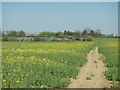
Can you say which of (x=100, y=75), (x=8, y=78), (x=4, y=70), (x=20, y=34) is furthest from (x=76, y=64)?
(x=20, y=34)

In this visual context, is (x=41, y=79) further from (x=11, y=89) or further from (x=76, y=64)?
(x=76, y=64)

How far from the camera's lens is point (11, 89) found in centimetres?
782

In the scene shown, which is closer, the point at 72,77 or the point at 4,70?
the point at 4,70

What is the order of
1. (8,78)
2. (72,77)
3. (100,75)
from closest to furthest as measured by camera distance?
1. (8,78)
2. (72,77)
3. (100,75)

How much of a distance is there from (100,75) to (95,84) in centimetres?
228

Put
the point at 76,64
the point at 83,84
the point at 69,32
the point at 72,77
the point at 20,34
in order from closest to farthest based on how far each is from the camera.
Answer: the point at 83,84 → the point at 72,77 → the point at 76,64 → the point at 20,34 → the point at 69,32

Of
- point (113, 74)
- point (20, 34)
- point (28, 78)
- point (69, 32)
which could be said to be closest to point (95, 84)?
point (113, 74)

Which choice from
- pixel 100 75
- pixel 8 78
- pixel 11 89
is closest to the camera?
pixel 11 89

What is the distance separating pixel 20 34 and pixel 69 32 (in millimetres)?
23121

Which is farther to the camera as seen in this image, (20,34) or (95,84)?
(20,34)

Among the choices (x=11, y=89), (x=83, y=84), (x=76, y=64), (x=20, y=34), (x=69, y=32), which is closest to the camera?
(x=11, y=89)

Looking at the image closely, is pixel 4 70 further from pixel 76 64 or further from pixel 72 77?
pixel 76 64

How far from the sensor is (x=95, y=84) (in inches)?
386

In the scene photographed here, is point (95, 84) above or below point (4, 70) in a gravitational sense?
below
